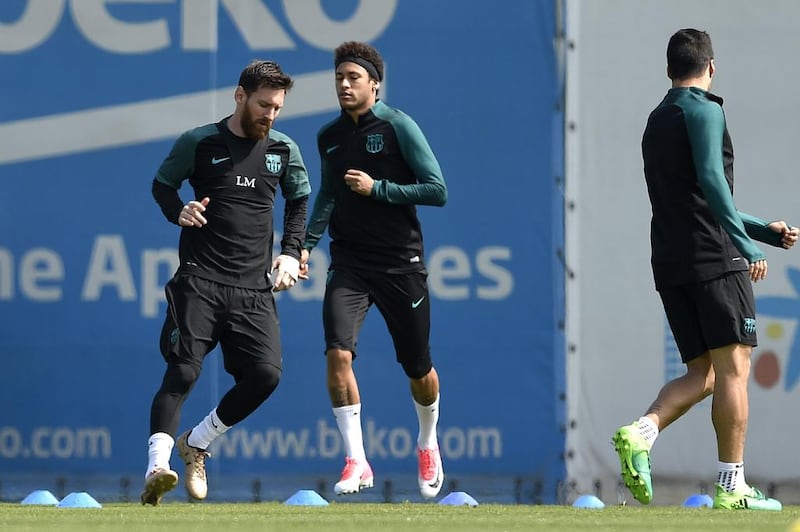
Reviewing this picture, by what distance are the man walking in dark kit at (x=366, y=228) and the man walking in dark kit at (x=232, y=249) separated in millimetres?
382

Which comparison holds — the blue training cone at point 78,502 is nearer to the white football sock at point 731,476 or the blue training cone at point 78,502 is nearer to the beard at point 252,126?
the beard at point 252,126

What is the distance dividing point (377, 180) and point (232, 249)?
0.90 metres

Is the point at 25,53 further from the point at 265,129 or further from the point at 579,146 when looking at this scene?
the point at 579,146

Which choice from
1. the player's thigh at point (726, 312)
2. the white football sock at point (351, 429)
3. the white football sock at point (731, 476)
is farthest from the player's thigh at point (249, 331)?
the white football sock at point (731, 476)

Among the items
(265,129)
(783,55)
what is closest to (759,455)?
(783,55)

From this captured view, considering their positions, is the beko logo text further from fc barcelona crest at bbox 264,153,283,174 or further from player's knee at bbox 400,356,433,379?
player's knee at bbox 400,356,433,379

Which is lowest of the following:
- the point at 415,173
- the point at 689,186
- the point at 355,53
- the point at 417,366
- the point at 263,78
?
the point at 417,366

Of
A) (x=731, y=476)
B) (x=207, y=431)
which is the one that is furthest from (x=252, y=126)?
(x=731, y=476)

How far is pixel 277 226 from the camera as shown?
9.36 m

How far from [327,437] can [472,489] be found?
878 millimetres

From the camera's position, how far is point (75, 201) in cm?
926

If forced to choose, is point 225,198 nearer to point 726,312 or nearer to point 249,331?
point 249,331

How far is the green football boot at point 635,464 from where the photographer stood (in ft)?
23.0

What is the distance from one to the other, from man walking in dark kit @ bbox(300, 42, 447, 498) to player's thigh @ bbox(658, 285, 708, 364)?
126 centimetres
